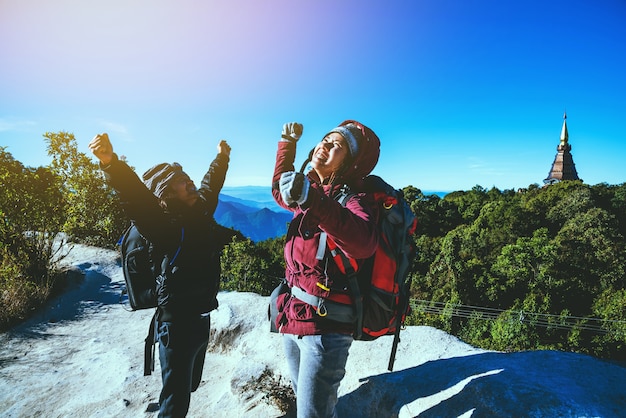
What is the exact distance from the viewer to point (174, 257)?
2146 millimetres

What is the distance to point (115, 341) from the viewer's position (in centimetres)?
517

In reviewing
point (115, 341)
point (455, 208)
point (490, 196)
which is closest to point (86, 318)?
point (115, 341)

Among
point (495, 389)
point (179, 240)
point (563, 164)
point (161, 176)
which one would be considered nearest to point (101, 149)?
point (161, 176)

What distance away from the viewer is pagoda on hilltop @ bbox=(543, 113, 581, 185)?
74.2m

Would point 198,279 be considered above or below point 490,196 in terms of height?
below

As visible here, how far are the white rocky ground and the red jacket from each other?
1.49 metres

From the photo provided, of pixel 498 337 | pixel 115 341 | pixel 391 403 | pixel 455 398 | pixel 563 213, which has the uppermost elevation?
pixel 563 213

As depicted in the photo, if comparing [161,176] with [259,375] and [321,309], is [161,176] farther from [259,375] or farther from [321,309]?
[259,375]

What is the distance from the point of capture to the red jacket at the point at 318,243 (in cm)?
125

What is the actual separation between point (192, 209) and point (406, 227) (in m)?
1.53

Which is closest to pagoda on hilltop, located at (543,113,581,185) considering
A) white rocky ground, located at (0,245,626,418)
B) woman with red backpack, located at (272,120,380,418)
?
white rocky ground, located at (0,245,626,418)

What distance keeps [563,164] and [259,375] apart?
9463cm

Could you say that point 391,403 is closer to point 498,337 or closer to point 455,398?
point 455,398

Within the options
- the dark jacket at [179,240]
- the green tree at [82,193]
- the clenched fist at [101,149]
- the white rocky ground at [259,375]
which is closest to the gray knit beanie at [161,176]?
the dark jacket at [179,240]
